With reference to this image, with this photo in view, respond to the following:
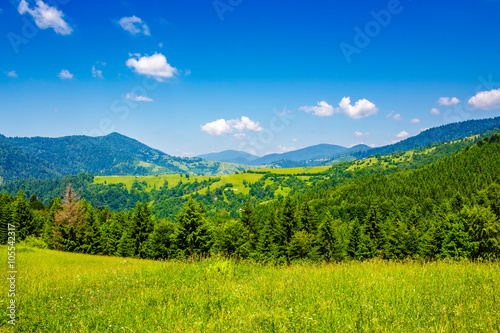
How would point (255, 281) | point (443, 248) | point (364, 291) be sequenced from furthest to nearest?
point (443, 248) → point (255, 281) → point (364, 291)

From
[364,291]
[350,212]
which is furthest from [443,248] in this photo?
[350,212]

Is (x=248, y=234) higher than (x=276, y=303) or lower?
lower

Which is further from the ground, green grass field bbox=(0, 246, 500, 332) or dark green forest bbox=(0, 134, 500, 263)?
green grass field bbox=(0, 246, 500, 332)

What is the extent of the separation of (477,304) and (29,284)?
11.7 m

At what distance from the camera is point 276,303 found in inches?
223

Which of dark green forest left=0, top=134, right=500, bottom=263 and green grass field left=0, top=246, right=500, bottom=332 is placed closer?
green grass field left=0, top=246, right=500, bottom=332

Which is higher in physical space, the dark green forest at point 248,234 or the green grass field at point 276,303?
the green grass field at point 276,303

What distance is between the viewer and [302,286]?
6.57 meters

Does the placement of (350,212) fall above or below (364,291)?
below

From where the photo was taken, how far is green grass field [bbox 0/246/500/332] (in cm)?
458

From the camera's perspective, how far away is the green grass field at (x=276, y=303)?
15.0 feet

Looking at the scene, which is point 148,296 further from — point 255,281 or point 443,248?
point 443,248

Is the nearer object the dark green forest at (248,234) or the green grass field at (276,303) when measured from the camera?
the green grass field at (276,303)

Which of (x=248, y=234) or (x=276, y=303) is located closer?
(x=276, y=303)
